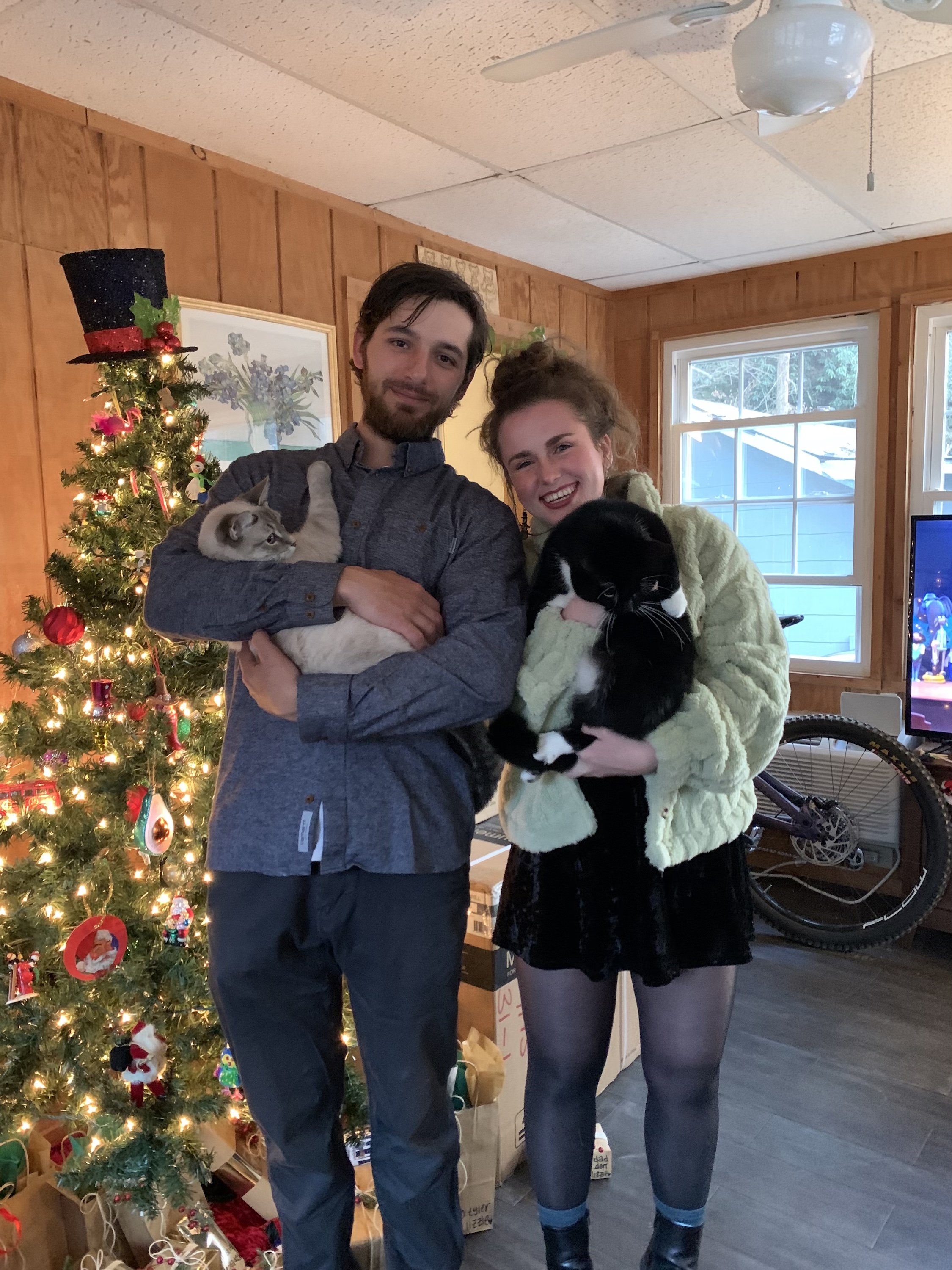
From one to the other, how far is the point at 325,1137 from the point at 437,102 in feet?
7.35

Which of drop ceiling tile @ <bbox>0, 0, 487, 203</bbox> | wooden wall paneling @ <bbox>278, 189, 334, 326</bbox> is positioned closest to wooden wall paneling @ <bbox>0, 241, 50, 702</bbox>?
drop ceiling tile @ <bbox>0, 0, 487, 203</bbox>

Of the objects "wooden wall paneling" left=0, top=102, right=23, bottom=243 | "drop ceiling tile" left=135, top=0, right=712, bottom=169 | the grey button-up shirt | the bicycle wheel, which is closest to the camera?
the grey button-up shirt

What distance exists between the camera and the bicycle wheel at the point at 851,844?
114 inches

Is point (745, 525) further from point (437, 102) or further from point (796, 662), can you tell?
point (437, 102)

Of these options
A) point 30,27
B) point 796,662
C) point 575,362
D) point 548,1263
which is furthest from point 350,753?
point 796,662

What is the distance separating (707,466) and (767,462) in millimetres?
282

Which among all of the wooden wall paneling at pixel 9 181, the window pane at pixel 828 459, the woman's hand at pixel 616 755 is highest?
the wooden wall paneling at pixel 9 181

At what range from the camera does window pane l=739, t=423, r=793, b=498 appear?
394 centimetres

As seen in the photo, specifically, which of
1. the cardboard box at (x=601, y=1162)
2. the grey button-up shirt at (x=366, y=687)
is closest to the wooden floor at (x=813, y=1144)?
the cardboard box at (x=601, y=1162)

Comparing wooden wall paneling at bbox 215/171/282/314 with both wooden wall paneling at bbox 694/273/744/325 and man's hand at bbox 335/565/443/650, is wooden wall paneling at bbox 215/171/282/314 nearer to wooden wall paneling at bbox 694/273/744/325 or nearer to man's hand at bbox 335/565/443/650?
man's hand at bbox 335/565/443/650

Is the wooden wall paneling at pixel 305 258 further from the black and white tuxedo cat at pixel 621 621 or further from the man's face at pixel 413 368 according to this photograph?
the black and white tuxedo cat at pixel 621 621

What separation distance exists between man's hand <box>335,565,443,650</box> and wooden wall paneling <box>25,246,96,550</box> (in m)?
1.30

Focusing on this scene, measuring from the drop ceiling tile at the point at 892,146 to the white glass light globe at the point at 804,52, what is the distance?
888 millimetres

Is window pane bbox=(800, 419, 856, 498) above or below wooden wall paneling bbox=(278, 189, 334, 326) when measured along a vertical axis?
below
